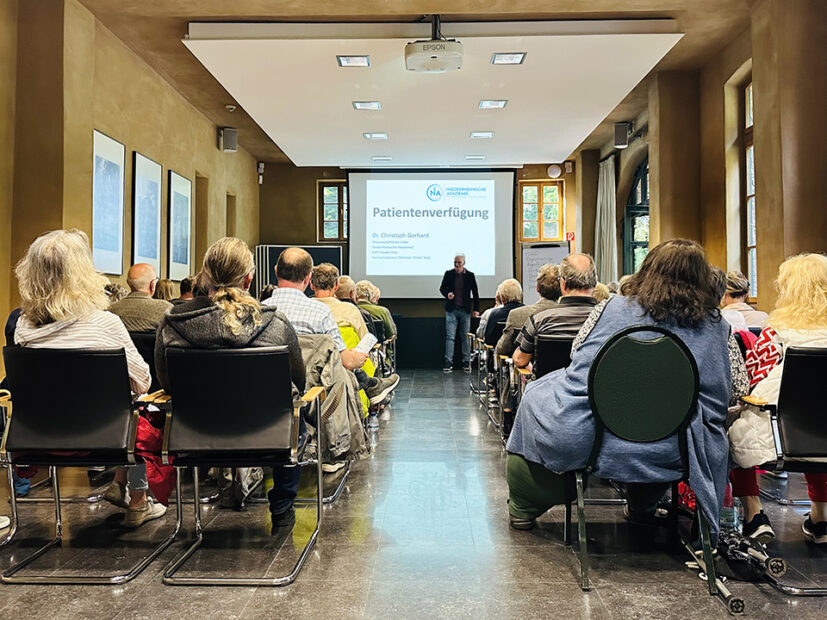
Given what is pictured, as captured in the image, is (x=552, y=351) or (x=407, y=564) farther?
(x=552, y=351)

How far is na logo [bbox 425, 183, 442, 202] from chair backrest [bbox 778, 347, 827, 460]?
8763mm

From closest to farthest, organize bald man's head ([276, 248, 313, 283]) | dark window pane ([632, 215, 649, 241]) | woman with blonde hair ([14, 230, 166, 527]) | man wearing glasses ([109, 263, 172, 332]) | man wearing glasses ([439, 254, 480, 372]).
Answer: woman with blonde hair ([14, 230, 166, 527]), bald man's head ([276, 248, 313, 283]), man wearing glasses ([109, 263, 172, 332]), man wearing glasses ([439, 254, 480, 372]), dark window pane ([632, 215, 649, 241])

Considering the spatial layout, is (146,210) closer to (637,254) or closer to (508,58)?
(508,58)

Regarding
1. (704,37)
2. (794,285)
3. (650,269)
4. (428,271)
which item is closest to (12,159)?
(650,269)

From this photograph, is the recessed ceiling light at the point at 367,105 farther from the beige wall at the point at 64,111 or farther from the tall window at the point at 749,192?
the tall window at the point at 749,192

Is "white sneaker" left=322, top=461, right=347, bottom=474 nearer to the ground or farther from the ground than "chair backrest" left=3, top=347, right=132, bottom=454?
nearer to the ground

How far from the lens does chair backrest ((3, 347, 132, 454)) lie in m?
2.39

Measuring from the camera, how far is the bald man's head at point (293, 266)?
321cm

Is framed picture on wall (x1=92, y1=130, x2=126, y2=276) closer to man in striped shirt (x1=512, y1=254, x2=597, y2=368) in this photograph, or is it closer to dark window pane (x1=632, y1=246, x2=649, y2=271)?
man in striped shirt (x1=512, y1=254, x2=597, y2=368)

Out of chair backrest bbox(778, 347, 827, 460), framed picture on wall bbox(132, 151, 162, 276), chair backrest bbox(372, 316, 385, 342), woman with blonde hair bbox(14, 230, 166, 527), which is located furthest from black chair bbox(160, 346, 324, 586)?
framed picture on wall bbox(132, 151, 162, 276)

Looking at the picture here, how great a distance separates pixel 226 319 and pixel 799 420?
1979 mm

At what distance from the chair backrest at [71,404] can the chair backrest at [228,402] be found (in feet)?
0.65

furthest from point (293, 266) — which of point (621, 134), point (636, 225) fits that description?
point (636, 225)

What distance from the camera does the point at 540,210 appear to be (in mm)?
11672
